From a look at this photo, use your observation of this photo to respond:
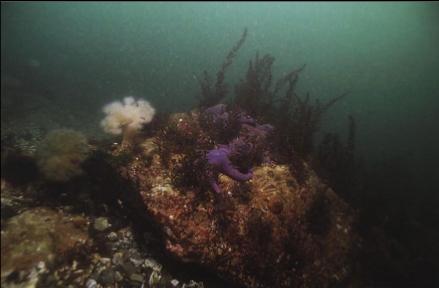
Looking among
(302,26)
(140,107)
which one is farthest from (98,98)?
(302,26)

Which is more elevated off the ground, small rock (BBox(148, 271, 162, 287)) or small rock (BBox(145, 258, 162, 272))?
small rock (BBox(145, 258, 162, 272))

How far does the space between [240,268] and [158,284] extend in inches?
52.0

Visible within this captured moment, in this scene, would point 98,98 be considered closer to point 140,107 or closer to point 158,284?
point 140,107

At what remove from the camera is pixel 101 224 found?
4832 millimetres

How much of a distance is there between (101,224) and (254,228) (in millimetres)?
2544

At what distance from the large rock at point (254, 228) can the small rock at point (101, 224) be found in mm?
820

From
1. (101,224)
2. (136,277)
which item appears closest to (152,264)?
(136,277)

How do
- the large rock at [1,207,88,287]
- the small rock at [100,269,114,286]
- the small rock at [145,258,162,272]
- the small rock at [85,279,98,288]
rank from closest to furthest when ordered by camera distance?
the large rock at [1,207,88,287]
the small rock at [85,279,98,288]
the small rock at [100,269,114,286]
the small rock at [145,258,162,272]

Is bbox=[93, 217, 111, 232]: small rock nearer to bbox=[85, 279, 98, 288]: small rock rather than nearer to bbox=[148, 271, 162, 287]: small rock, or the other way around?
bbox=[85, 279, 98, 288]: small rock

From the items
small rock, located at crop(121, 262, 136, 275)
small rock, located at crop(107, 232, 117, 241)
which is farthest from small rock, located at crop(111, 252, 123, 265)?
small rock, located at crop(107, 232, 117, 241)

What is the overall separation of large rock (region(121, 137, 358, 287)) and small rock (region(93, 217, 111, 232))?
82 cm

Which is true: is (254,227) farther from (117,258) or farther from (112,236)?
(112,236)

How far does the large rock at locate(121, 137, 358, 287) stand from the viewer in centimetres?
457

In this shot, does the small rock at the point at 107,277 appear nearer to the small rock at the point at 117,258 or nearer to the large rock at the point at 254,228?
the small rock at the point at 117,258
